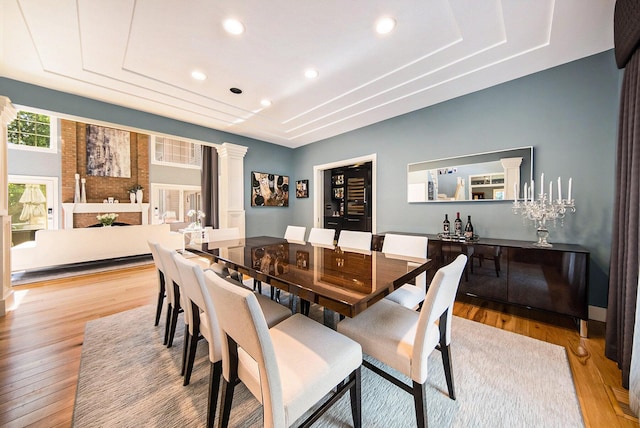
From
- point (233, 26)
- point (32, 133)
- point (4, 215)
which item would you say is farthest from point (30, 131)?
point (233, 26)

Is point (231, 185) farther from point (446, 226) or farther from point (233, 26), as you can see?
point (446, 226)

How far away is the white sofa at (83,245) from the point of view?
3.72 meters

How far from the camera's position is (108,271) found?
4.11m

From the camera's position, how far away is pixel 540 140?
8.27 ft

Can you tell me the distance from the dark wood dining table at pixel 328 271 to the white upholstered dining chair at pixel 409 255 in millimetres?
279

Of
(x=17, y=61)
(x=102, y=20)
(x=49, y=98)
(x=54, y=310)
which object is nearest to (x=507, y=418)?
(x=102, y=20)

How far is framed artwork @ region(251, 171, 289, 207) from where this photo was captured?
4.81m

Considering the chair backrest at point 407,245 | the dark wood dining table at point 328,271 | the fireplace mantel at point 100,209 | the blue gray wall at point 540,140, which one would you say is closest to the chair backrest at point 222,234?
the dark wood dining table at point 328,271

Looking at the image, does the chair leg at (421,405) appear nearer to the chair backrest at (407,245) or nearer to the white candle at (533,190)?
the chair backrest at (407,245)

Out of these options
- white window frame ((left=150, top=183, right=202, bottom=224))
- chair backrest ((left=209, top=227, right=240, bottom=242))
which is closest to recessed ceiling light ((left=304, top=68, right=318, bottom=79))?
chair backrest ((left=209, top=227, right=240, bottom=242))

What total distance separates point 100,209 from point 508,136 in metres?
9.65

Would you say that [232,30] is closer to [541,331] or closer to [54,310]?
[54,310]

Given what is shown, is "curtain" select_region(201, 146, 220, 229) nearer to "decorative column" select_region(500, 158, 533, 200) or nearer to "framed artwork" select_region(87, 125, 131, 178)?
"framed artwork" select_region(87, 125, 131, 178)

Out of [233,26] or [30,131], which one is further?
[30,131]
